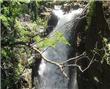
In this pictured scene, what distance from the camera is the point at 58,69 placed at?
8594 mm

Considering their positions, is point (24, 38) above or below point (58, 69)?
above

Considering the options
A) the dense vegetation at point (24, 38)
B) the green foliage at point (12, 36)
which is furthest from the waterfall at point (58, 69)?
the green foliage at point (12, 36)

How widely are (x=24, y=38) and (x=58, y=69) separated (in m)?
2.65

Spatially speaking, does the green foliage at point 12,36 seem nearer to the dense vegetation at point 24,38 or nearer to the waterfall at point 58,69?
the dense vegetation at point 24,38

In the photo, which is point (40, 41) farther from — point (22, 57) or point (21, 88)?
point (21, 88)

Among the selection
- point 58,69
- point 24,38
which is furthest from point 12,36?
point 58,69

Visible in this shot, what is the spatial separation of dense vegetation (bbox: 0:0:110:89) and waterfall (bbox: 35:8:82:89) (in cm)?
32

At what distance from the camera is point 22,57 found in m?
8.08

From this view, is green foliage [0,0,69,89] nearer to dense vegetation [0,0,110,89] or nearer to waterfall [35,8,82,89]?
dense vegetation [0,0,110,89]

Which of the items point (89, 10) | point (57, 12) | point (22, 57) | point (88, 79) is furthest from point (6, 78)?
point (57, 12)

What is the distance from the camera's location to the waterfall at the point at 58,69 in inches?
337

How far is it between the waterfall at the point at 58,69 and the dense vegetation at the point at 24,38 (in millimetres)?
321

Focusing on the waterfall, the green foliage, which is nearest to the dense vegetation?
the green foliage

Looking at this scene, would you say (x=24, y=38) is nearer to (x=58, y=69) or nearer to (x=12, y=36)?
(x=12, y=36)
